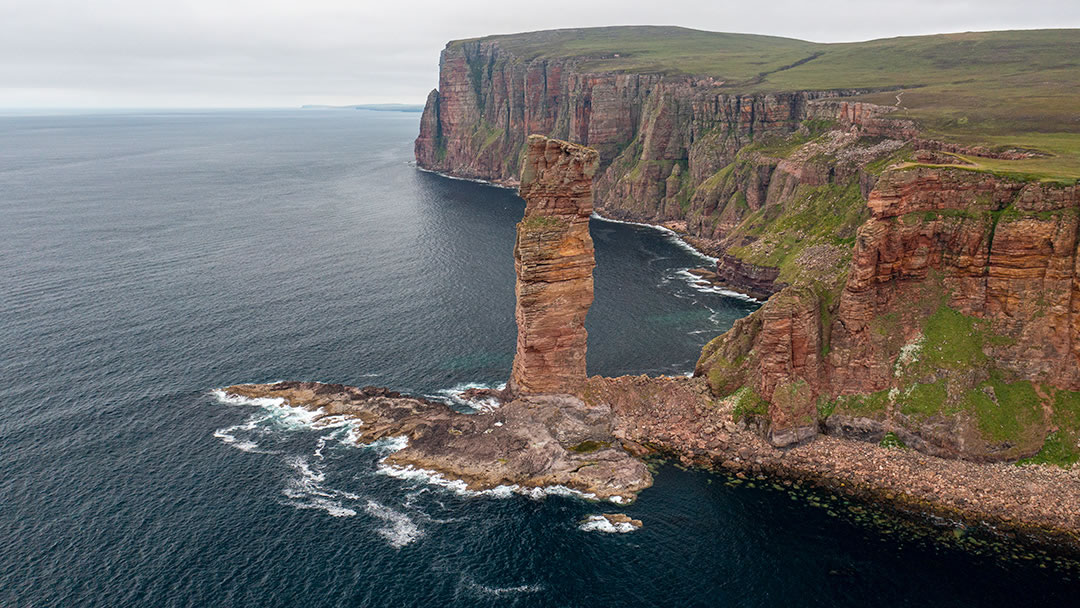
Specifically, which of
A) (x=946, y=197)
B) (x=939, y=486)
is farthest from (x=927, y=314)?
(x=939, y=486)

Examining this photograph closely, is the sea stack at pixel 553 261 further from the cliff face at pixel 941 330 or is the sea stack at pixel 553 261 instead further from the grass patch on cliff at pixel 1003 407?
the grass patch on cliff at pixel 1003 407

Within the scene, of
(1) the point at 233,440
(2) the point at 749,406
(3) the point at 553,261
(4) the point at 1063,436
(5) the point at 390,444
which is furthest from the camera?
(3) the point at 553,261

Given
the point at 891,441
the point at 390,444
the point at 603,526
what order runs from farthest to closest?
the point at 390,444 → the point at 891,441 → the point at 603,526

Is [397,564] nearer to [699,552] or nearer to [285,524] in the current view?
[285,524]

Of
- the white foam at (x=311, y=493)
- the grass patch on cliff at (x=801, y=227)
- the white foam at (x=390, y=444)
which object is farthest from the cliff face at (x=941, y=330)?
the white foam at (x=311, y=493)

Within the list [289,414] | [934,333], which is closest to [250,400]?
[289,414]

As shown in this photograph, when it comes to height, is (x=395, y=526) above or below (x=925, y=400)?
below

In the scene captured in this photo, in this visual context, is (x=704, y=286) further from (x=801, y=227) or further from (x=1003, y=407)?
(x=1003, y=407)
